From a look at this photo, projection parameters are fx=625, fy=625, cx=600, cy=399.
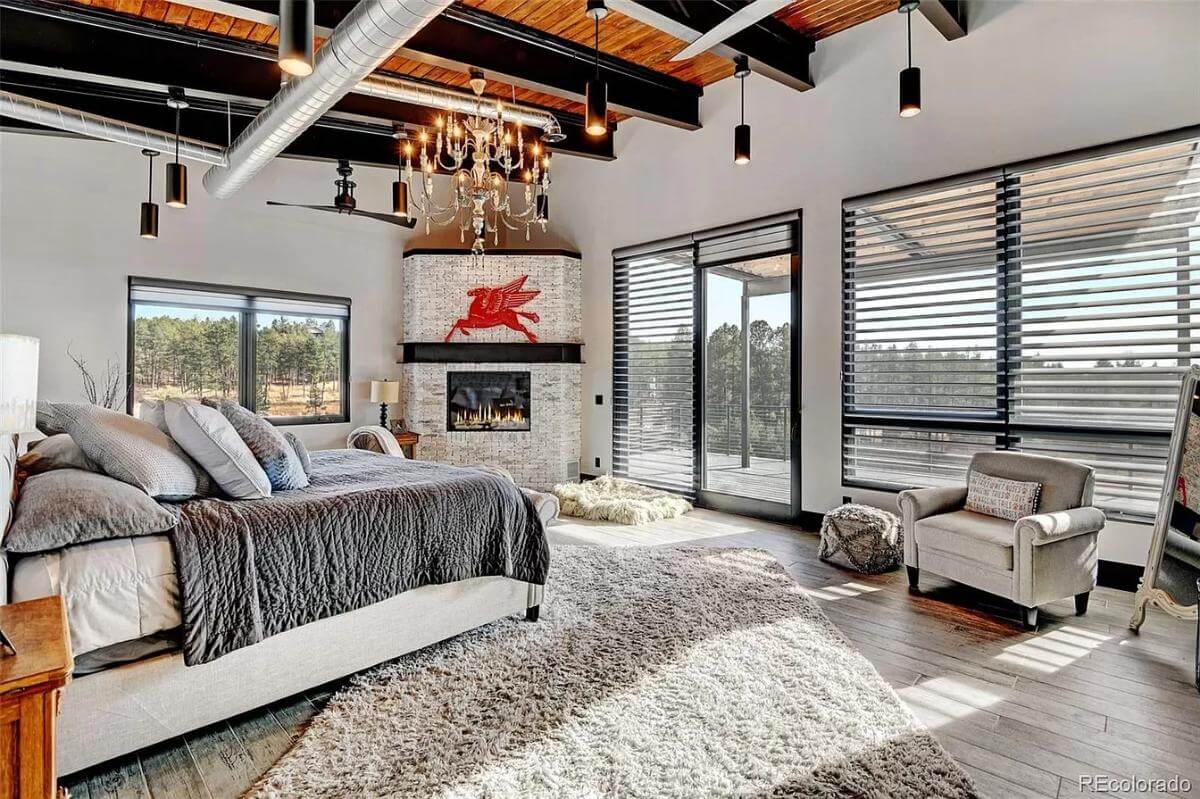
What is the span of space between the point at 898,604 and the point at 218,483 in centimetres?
343

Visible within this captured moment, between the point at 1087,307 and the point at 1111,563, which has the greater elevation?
the point at 1087,307

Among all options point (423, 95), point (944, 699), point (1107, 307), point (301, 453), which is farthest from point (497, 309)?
point (944, 699)

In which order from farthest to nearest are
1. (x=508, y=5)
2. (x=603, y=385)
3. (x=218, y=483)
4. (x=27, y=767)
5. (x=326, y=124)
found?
(x=603, y=385) < (x=326, y=124) < (x=508, y=5) < (x=218, y=483) < (x=27, y=767)

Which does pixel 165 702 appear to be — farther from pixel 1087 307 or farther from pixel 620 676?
pixel 1087 307

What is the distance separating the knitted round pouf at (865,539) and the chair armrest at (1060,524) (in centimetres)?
93

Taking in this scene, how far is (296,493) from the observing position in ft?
8.57

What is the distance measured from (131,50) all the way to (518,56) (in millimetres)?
2499

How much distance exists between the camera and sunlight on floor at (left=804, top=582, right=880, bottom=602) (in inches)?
143

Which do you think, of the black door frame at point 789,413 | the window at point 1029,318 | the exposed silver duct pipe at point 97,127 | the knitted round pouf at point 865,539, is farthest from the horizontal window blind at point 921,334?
the exposed silver duct pipe at point 97,127

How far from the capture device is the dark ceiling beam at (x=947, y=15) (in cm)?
392

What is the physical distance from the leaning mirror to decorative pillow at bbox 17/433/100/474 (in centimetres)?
475

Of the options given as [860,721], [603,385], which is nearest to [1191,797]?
[860,721]

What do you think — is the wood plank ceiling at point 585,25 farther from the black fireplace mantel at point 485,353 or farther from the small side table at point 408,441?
the small side table at point 408,441

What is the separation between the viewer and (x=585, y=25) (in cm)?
449
